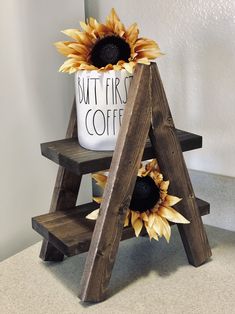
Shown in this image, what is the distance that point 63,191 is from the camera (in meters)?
0.86

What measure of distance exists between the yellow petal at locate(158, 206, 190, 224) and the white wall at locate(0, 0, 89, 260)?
34 cm

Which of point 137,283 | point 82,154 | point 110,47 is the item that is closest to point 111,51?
point 110,47

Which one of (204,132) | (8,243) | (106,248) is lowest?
(8,243)

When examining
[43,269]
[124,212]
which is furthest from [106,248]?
[43,269]

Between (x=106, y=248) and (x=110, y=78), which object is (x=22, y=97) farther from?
(x=106, y=248)

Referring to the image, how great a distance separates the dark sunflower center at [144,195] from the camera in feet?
2.52

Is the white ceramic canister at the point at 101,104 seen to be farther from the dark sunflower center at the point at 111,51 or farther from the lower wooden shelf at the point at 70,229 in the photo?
the lower wooden shelf at the point at 70,229

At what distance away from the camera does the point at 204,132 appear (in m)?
0.98

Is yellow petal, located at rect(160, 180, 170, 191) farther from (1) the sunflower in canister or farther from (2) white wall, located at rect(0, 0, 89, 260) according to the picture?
(2) white wall, located at rect(0, 0, 89, 260)

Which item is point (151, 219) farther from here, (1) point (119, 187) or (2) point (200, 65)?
(2) point (200, 65)

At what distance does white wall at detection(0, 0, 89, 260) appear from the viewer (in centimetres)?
90

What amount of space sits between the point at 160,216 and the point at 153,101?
20 centimetres

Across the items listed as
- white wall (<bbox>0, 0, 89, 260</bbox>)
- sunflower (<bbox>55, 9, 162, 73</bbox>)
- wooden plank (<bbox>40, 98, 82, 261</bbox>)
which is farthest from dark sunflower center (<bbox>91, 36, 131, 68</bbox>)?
white wall (<bbox>0, 0, 89, 260</bbox>)

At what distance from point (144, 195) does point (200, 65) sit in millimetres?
342
